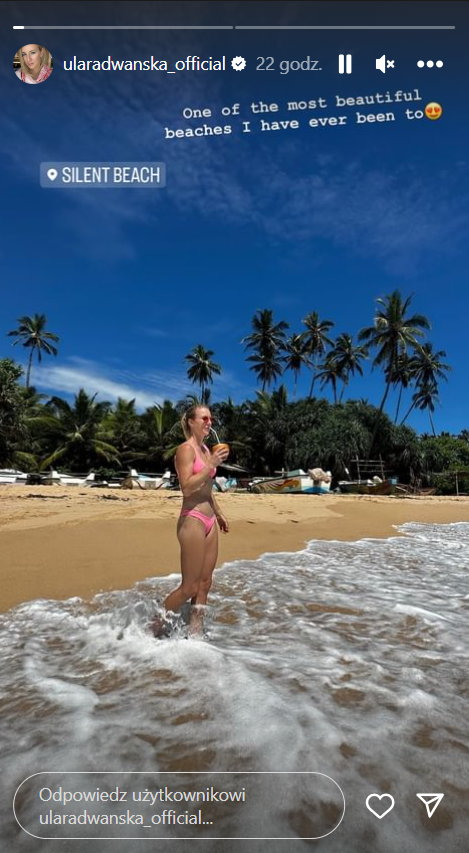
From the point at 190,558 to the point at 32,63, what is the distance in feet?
18.0

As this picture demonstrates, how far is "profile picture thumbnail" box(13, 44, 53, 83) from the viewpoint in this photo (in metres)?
4.48

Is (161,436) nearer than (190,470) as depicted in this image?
No

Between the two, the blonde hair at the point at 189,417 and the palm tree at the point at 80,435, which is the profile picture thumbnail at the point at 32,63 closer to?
the blonde hair at the point at 189,417

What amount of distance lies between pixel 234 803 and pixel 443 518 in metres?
13.5

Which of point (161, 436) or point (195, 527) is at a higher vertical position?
point (161, 436)

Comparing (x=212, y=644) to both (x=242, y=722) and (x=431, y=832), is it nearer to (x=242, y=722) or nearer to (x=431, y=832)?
(x=242, y=722)

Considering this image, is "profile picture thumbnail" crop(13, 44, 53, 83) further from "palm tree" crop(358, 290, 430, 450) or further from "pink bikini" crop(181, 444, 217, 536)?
"palm tree" crop(358, 290, 430, 450)

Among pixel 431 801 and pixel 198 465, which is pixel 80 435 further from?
pixel 431 801

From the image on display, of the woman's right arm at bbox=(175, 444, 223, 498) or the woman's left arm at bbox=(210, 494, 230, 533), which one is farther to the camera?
the woman's left arm at bbox=(210, 494, 230, 533)

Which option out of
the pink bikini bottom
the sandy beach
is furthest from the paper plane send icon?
the sandy beach

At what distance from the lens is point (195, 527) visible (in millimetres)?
2771

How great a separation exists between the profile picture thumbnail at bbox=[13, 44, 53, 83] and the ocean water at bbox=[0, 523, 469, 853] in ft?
18.0

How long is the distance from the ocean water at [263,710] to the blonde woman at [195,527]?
26 cm

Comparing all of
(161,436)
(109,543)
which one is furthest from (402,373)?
(109,543)
